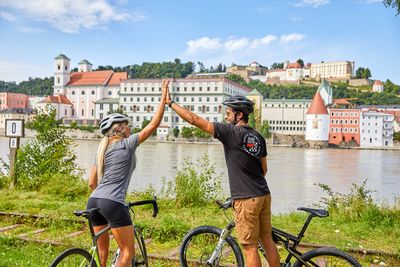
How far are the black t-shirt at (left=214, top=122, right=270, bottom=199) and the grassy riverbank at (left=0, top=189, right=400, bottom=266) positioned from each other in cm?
175

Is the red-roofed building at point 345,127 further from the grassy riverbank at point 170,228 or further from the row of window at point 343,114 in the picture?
the grassy riverbank at point 170,228

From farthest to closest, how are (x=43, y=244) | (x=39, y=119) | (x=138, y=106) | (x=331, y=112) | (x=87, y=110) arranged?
(x=87, y=110) → (x=138, y=106) → (x=331, y=112) → (x=39, y=119) → (x=43, y=244)

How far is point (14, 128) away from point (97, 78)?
343ft

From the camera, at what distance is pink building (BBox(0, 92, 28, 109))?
126 metres

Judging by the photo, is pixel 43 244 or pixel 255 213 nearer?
pixel 255 213

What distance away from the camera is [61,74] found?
114 m

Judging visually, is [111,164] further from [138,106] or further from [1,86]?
[1,86]

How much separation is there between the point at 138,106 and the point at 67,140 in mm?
88122

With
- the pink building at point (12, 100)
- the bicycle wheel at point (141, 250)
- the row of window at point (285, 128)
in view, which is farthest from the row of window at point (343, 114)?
the bicycle wheel at point (141, 250)

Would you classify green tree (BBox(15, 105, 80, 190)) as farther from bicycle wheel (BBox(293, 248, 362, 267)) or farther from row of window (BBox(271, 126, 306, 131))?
row of window (BBox(271, 126, 306, 131))

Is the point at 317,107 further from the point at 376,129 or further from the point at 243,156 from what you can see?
the point at 243,156

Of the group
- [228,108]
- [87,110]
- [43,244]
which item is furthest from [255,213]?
[87,110]

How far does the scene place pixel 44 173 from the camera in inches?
430

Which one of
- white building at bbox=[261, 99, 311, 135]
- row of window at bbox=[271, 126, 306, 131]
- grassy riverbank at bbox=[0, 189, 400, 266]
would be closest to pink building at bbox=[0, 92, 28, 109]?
white building at bbox=[261, 99, 311, 135]
